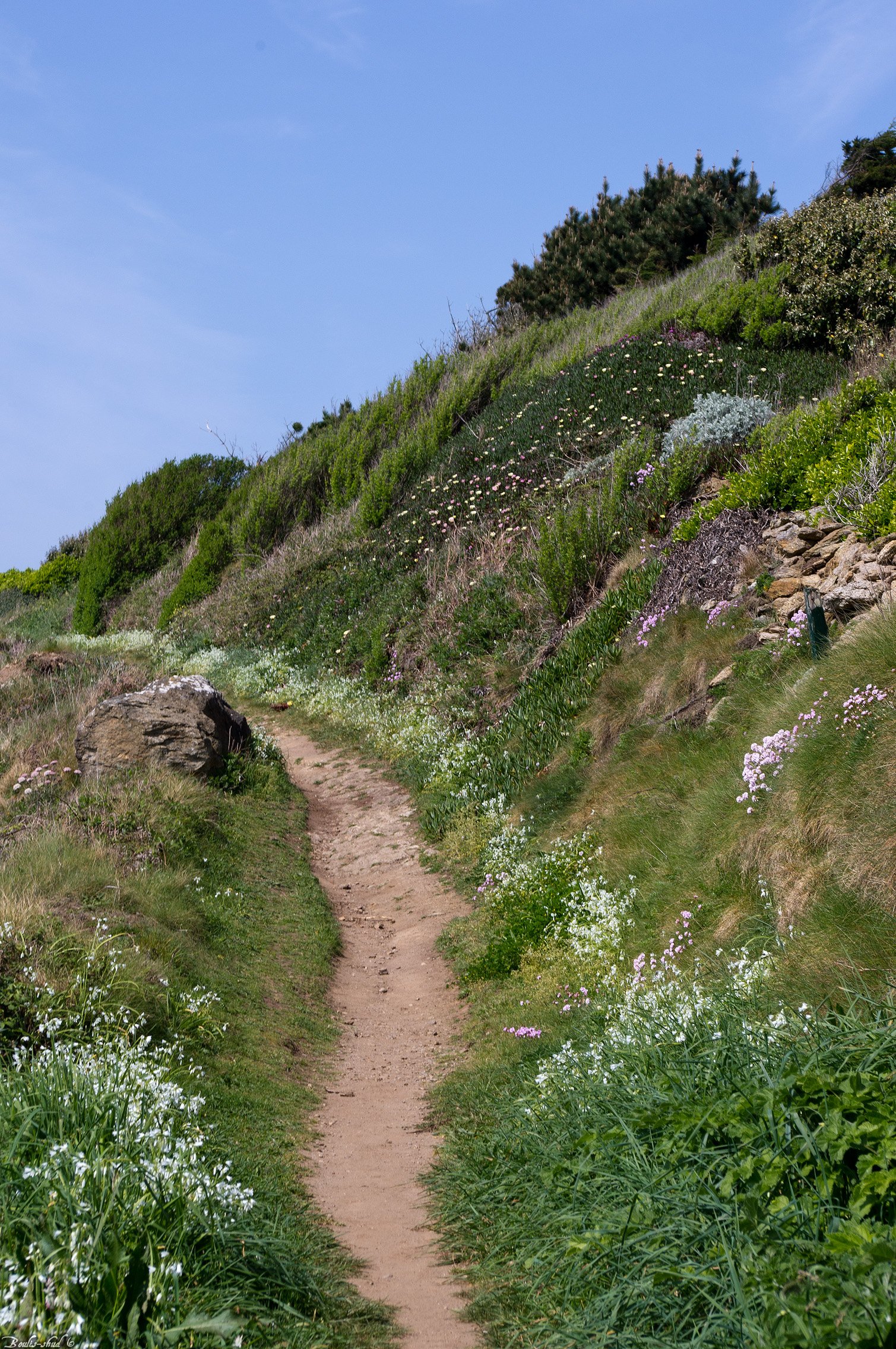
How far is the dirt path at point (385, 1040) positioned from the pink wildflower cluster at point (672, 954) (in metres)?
1.57

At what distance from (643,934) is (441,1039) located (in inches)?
71.2

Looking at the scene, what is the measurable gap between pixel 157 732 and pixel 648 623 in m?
5.74

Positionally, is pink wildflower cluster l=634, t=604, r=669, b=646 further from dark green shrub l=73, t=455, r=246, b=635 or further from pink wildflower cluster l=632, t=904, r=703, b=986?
dark green shrub l=73, t=455, r=246, b=635

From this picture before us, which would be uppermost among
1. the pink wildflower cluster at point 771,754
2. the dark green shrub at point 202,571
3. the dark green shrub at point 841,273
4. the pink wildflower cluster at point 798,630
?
the dark green shrub at point 202,571

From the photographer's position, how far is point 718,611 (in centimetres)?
930

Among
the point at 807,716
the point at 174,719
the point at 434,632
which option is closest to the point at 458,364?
the point at 434,632

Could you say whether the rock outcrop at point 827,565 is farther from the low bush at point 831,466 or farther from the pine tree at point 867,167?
the pine tree at point 867,167

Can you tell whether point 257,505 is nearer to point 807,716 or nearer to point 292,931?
point 292,931

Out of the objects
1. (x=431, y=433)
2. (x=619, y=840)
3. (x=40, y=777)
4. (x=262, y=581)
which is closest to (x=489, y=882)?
(x=619, y=840)

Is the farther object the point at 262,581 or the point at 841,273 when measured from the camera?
the point at 262,581

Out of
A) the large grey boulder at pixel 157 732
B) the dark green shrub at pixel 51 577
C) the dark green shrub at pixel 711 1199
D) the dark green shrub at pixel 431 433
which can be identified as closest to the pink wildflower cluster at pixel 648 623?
the large grey boulder at pixel 157 732

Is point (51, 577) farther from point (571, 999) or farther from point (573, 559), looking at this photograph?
point (571, 999)

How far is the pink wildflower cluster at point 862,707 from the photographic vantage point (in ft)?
18.7

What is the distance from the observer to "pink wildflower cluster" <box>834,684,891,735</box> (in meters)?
5.70
